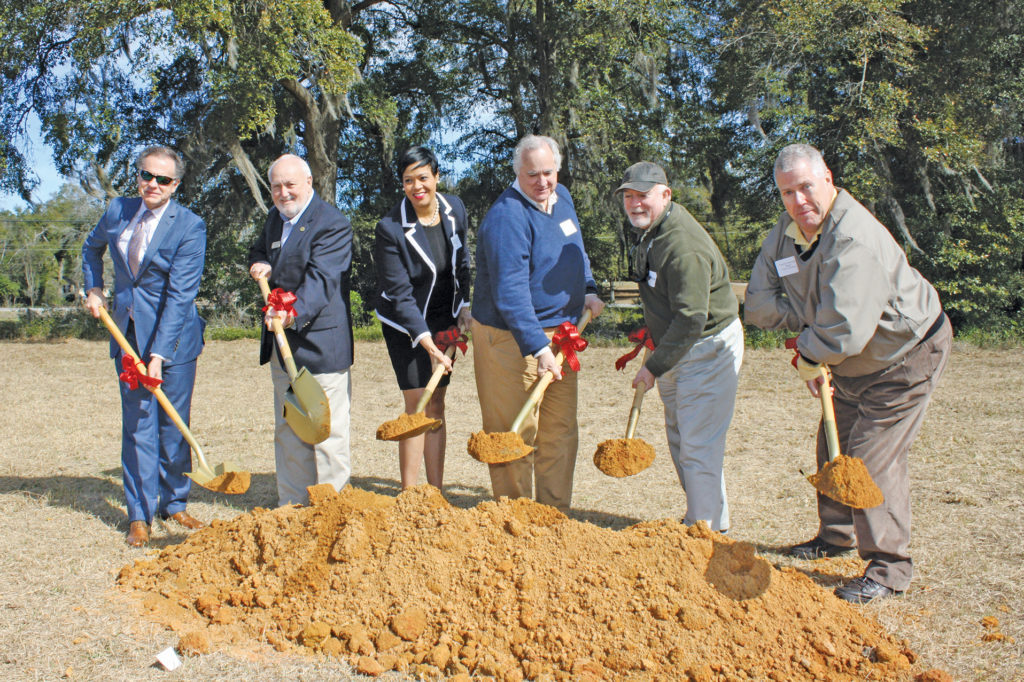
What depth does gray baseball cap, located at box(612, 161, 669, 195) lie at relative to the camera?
360cm

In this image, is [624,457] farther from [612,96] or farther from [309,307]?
[612,96]

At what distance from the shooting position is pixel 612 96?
15781 mm

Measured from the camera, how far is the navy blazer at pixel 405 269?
4.21 metres

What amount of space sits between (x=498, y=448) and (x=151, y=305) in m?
2.14

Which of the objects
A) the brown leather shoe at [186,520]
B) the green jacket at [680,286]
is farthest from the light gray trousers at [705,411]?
the brown leather shoe at [186,520]

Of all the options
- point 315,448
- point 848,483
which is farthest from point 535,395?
point 848,483

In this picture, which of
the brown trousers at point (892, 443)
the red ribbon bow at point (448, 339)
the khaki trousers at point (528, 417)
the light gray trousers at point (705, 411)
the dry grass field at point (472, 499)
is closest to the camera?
the dry grass field at point (472, 499)

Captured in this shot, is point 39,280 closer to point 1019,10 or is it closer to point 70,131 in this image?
point 70,131

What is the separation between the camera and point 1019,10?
12844 mm

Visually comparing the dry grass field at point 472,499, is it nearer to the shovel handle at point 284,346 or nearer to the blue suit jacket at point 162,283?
the blue suit jacket at point 162,283

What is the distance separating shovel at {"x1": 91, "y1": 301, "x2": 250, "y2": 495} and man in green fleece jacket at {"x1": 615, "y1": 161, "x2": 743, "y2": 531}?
2.04 meters

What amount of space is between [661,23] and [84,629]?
14.2 m

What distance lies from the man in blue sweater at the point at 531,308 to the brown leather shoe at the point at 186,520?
1730 millimetres

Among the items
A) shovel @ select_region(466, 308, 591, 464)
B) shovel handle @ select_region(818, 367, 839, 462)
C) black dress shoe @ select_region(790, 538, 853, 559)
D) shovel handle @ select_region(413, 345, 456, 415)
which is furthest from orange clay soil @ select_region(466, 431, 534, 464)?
black dress shoe @ select_region(790, 538, 853, 559)
